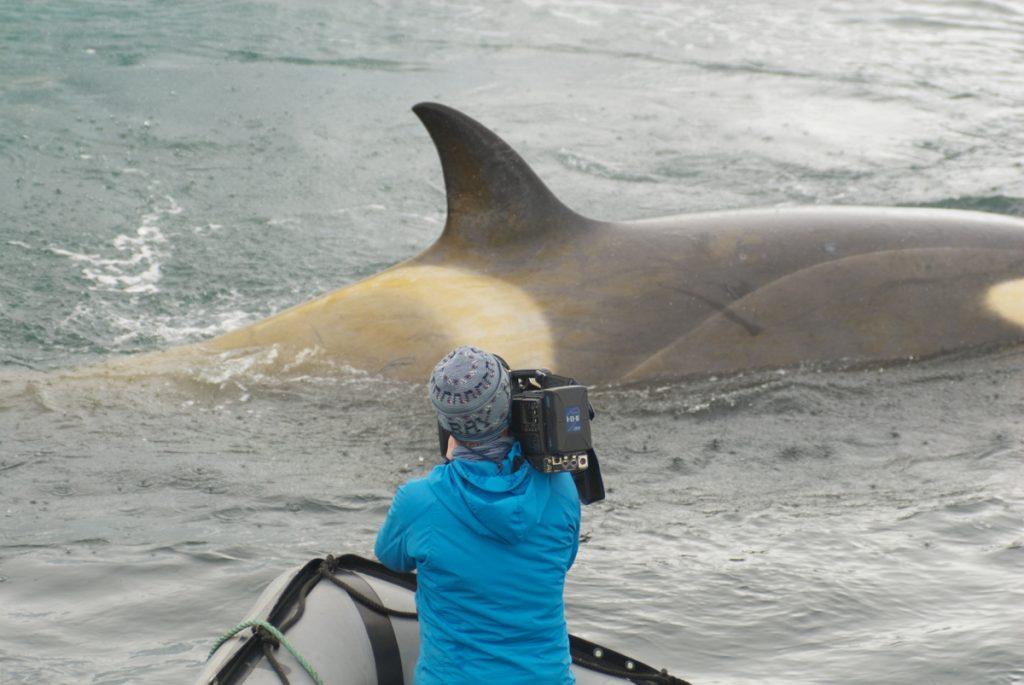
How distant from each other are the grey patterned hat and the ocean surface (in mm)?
2199

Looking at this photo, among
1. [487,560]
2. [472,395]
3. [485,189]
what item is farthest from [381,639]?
[485,189]

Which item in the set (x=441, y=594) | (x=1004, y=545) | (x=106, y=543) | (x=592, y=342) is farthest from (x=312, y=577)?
(x=592, y=342)

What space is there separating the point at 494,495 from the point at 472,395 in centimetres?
34

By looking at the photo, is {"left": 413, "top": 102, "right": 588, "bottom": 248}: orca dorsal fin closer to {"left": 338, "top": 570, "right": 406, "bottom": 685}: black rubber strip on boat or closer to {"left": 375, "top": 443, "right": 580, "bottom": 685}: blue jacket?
{"left": 338, "top": 570, "right": 406, "bottom": 685}: black rubber strip on boat

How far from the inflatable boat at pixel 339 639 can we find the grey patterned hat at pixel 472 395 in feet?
3.63

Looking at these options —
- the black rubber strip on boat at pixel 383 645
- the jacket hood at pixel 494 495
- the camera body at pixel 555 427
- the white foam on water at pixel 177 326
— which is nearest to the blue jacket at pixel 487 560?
the jacket hood at pixel 494 495

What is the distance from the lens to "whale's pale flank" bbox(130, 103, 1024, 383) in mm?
9789

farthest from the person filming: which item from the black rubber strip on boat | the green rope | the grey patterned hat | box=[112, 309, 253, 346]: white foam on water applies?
box=[112, 309, 253, 346]: white foam on water

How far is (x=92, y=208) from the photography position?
14.8 metres

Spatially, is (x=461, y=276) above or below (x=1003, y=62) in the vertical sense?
Answer: below

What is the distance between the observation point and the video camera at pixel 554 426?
4.23 m

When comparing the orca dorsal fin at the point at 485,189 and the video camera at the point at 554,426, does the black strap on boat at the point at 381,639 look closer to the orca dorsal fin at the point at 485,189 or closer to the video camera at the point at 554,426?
the video camera at the point at 554,426

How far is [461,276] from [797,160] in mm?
8179

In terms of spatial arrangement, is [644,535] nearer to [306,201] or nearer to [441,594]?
[441,594]
